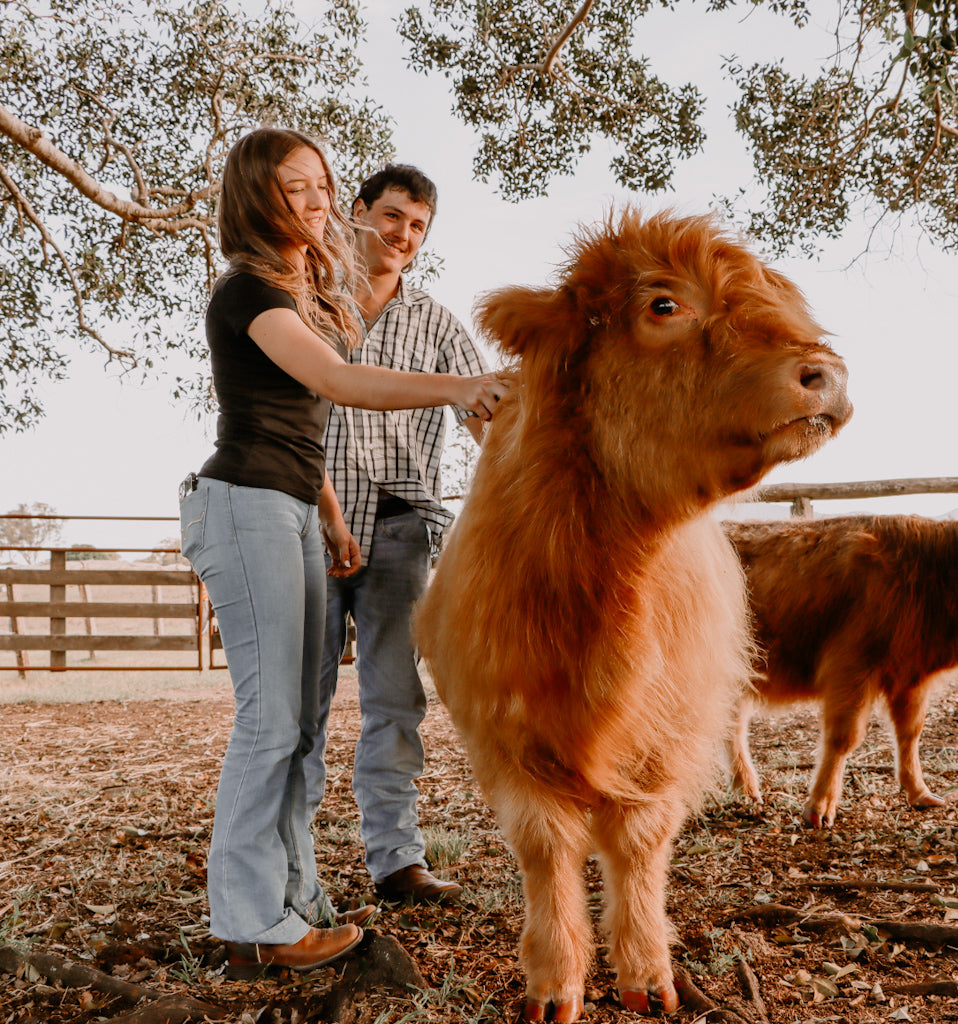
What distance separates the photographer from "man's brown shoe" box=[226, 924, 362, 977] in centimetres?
240

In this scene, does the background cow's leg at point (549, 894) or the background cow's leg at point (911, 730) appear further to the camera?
the background cow's leg at point (911, 730)

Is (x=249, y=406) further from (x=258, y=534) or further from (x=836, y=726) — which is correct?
(x=836, y=726)

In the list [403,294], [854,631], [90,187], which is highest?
[90,187]

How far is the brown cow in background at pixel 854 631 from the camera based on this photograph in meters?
4.18

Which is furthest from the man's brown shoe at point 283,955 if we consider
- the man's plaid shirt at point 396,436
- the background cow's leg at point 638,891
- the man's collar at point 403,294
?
the man's collar at point 403,294

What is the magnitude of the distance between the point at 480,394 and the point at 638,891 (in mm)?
1450

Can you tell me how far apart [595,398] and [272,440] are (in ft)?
3.12

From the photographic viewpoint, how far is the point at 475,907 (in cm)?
298

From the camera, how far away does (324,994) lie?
2.33 m

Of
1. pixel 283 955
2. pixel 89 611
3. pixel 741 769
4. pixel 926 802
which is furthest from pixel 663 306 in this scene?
pixel 89 611

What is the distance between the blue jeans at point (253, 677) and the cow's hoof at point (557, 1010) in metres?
0.70

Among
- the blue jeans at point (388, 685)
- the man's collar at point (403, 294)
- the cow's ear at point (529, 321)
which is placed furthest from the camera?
the man's collar at point (403, 294)

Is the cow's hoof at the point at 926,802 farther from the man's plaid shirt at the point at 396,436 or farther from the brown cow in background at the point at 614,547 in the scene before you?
the man's plaid shirt at the point at 396,436

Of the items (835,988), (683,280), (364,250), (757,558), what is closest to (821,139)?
(757,558)
